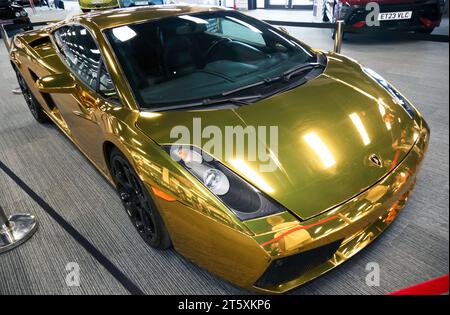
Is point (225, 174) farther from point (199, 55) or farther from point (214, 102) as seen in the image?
point (199, 55)

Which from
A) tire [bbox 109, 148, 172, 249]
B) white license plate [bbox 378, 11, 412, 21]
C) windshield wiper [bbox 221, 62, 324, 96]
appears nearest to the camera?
tire [bbox 109, 148, 172, 249]

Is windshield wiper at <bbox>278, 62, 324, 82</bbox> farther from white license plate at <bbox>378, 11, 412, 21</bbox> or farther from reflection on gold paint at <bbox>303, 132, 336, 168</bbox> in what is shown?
white license plate at <bbox>378, 11, 412, 21</bbox>

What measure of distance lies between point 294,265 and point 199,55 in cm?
116

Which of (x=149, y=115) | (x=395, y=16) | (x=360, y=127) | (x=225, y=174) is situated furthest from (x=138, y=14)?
(x=395, y=16)

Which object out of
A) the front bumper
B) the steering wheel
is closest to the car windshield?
the steering wheel

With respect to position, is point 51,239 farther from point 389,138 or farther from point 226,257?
point 389,138

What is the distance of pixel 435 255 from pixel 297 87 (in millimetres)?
912

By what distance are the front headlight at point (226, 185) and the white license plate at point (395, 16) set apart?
3668 millimetres

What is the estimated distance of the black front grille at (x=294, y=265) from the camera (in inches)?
39.9

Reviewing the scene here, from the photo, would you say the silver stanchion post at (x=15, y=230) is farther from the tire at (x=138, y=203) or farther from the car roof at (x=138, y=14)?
the car roof at (x=138, y=14)

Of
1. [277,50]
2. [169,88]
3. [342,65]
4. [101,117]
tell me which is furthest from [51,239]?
[342,65]

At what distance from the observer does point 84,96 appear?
1.66 m

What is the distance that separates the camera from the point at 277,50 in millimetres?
1796

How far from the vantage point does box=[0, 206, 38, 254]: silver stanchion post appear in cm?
162
